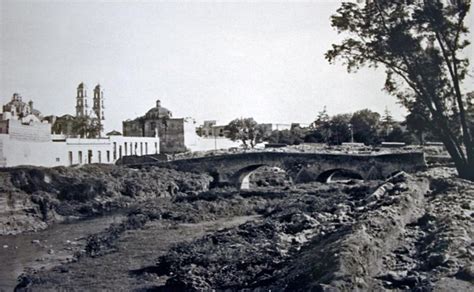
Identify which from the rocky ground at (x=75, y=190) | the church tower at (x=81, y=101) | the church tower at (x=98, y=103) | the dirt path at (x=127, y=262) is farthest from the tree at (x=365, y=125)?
the dirt path at (x=127, y=262)

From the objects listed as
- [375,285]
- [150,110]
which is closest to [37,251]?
[375,285]

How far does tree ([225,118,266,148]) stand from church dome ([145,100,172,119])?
13.7m

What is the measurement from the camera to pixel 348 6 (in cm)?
2267

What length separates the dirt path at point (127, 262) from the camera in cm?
1328

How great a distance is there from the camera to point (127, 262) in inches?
614

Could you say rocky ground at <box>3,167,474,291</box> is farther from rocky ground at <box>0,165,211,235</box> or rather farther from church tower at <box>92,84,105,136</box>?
church tower at <box>92,84,105,136</box>

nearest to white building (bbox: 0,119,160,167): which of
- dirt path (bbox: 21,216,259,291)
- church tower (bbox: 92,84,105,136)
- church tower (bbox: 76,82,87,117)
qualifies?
dirt path (bbox: 21,216,259,291)

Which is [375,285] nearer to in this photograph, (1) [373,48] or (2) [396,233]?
(2) [396,233]

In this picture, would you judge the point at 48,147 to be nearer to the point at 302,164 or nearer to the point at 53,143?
the point at 53,143

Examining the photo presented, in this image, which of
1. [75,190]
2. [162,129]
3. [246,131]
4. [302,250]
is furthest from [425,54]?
[246,131]

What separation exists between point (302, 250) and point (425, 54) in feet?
39.2

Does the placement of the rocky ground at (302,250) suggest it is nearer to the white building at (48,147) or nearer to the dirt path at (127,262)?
the dirt path at (127,262)

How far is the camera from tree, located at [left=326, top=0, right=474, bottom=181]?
68.5ft

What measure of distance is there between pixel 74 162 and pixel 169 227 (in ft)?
62.2
